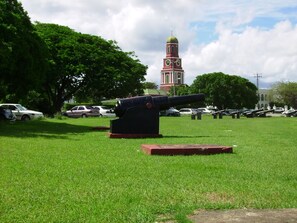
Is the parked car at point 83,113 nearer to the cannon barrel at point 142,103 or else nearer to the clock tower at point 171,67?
the cannon barrel at point 142,103

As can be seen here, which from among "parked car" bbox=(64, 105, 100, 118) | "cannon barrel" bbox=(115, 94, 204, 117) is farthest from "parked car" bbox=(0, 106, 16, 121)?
"parked car" bbox=(64, 105, 100, 118)

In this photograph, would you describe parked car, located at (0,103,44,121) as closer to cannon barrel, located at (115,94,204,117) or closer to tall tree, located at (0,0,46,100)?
tall tree, located at (0,0,46,100)

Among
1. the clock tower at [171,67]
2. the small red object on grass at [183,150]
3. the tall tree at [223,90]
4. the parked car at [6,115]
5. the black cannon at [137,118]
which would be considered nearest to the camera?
the small red object on grass at [183,150]

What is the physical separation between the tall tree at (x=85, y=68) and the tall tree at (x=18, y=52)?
18.5 metres

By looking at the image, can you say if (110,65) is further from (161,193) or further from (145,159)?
(161,193)

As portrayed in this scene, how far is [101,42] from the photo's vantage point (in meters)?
49.5

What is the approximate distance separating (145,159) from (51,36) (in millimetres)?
38182

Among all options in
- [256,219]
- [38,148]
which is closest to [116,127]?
[38,148]

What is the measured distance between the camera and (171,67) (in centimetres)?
12675

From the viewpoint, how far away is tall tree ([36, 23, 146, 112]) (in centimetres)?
4500

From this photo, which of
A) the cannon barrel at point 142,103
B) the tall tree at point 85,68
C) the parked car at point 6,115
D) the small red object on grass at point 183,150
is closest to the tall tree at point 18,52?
the parked car at point 6,115

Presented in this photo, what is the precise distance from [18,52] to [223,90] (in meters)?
65.9

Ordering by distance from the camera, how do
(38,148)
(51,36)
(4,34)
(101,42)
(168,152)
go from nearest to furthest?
1. (168,152)
2. (38,148)
3. (4,34)
4. (51,36)
5. (101,42)

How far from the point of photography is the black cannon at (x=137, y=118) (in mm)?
16797
